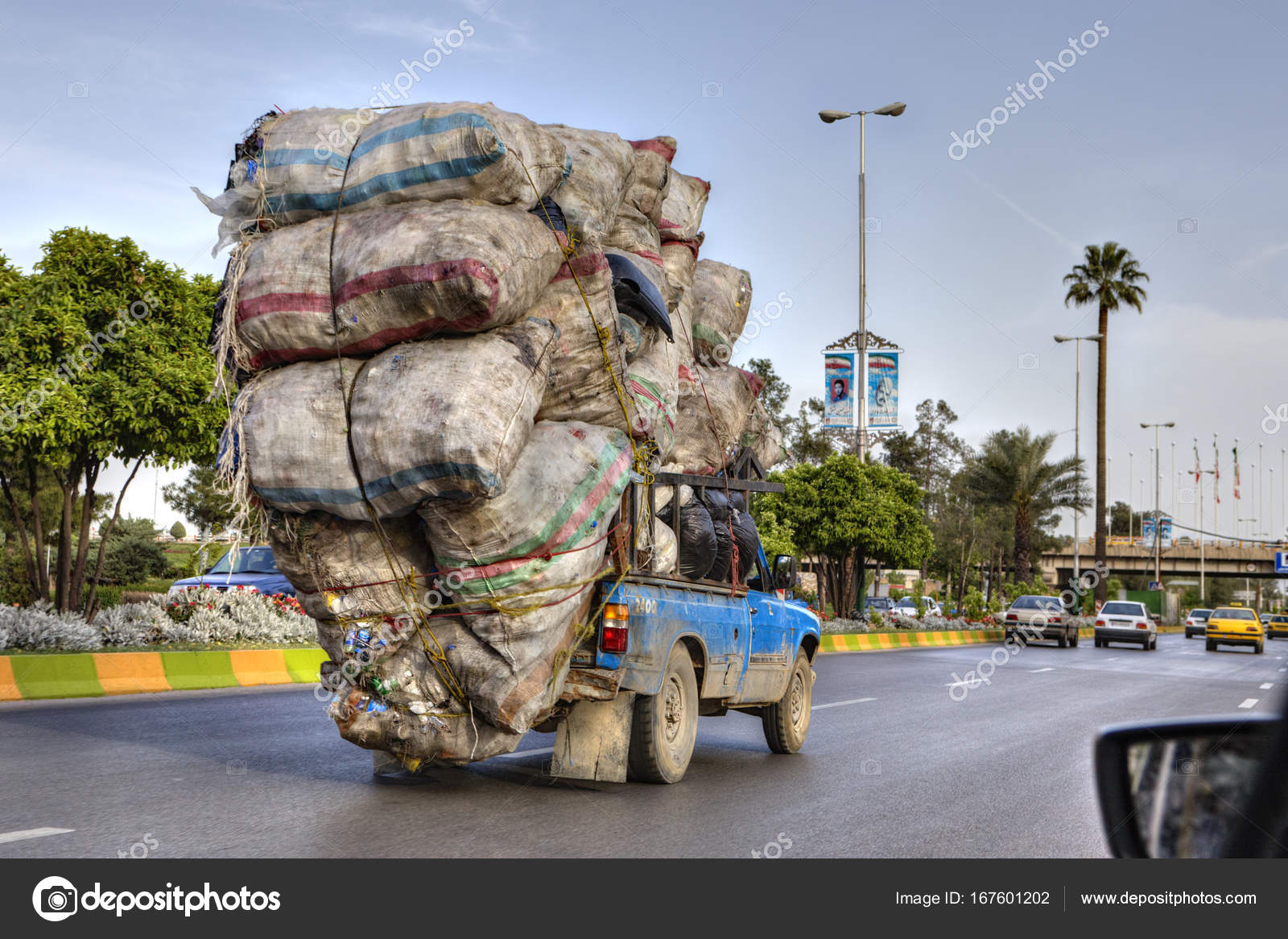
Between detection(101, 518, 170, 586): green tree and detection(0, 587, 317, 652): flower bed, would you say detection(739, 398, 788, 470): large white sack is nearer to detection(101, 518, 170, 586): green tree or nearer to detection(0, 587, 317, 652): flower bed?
detection(0, 587, 317, 652): flower bed

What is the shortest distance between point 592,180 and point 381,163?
1.47 metres

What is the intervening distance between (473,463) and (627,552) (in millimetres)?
1740

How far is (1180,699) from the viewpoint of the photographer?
17.6 meters

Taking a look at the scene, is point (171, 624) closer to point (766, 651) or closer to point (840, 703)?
point (840, 703)

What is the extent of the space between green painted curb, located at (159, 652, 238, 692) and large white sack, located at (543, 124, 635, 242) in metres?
8.06

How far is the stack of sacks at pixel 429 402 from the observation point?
21.9ft

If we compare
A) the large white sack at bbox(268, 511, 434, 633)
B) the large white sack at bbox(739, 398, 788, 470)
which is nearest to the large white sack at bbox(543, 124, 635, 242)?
the large white sack at bbox(268, 511, 434, 633)

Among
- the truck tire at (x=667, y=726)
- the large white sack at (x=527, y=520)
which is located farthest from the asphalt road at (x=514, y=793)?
the large white sack at (x=527, y=520)

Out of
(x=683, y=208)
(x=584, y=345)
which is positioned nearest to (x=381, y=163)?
(x=584, y=345)

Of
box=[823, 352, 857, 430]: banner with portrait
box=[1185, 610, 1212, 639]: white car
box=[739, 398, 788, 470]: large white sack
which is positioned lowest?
box=[1185, 610, 1212, 639]: white car

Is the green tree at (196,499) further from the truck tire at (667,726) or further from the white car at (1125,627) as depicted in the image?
the truck tire at (667,726)

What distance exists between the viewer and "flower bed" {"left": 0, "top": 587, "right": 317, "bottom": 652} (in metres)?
13.7

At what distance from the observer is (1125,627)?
127 feet

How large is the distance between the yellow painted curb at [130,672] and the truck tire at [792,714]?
6.80m
